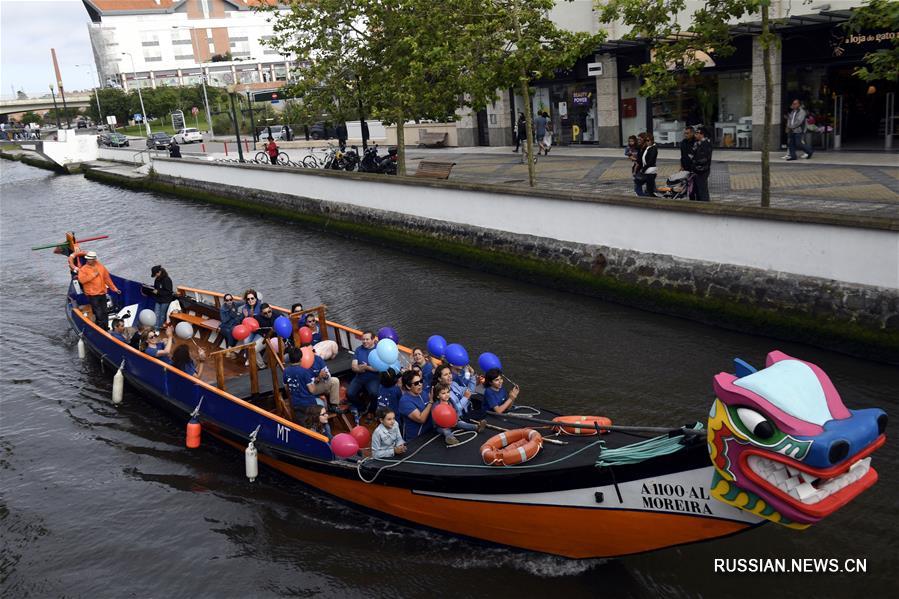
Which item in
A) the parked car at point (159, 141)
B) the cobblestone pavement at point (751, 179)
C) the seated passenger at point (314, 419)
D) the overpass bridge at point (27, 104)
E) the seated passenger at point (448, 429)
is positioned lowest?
the seated passenger at point (314, 419)

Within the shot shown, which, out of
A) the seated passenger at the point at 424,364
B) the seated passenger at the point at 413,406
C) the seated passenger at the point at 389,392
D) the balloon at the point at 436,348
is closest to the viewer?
the seated passenger at the point at 413,406

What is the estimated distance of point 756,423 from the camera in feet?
19.0

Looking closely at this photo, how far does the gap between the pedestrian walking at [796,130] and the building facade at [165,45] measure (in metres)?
111

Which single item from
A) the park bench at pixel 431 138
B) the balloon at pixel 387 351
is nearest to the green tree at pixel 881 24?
the balloon at pixel 387 351

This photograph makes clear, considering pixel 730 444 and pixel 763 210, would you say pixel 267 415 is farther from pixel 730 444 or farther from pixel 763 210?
pixel 763 210

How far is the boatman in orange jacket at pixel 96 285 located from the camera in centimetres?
1503

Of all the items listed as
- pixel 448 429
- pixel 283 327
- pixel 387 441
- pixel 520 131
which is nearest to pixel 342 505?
pixel 387 441

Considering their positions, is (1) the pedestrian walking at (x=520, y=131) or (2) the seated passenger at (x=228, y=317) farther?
(1) the pedestrian walking at (x=520, y=131)

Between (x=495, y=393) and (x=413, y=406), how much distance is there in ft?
3.33

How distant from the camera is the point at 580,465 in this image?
730 centimetres

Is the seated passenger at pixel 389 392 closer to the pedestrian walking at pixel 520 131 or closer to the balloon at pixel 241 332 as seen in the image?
the balloon at pixel 241 332

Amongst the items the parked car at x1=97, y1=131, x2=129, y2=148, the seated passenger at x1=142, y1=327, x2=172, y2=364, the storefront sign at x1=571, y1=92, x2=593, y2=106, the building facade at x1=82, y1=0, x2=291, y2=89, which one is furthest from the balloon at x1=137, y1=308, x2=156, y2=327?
the building facade at x1=82, y1=0, x2=291, y2=89

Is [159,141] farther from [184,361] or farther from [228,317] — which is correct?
[184,361]

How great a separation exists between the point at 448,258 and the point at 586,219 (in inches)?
180
